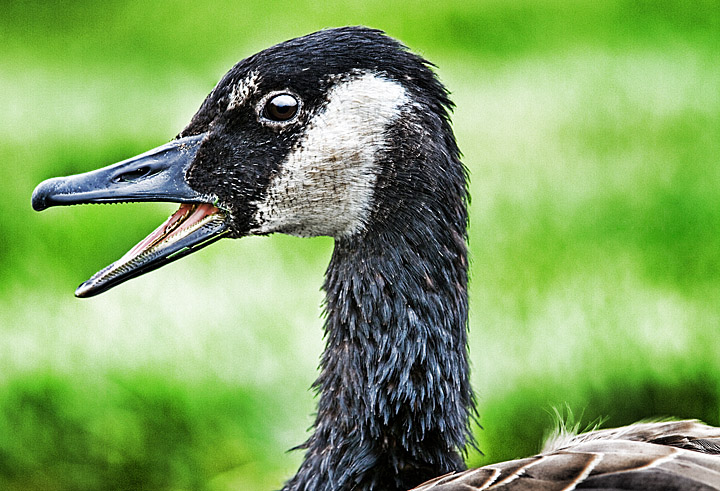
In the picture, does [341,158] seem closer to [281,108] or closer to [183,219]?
[281,108]

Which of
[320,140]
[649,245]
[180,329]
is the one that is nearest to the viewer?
[320,140]

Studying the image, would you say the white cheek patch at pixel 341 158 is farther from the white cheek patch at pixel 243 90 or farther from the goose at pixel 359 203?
the white cheek patch at pixel 243 90

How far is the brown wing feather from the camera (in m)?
1.54

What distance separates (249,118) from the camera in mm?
1932

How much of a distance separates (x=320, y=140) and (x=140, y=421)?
65.5 inches

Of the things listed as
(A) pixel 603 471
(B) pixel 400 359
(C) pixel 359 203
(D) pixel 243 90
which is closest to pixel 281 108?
(D) pixel 243 90

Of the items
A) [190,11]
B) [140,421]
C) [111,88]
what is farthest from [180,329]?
[190,11]

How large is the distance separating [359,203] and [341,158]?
3.9 inches

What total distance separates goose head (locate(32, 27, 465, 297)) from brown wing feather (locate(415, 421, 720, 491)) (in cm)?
58

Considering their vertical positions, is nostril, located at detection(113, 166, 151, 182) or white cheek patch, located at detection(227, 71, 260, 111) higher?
white cheek patch, located at detection(227, 71, 260, 111)

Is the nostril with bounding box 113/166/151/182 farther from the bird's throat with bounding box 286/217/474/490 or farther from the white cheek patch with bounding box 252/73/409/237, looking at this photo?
the bird's throat with bounding box 286/217/474/490

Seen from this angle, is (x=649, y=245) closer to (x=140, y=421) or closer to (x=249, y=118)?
(x=140, y=421)

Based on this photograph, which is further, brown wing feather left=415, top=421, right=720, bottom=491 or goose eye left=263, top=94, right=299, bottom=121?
goose eye left=263, top=94, right=299, bottom=121

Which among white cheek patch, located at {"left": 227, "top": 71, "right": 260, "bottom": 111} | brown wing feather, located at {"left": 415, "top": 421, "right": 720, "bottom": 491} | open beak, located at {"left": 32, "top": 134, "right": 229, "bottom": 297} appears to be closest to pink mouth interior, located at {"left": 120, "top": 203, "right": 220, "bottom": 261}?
open beak, located at {"left": 32, "top": 134, "right": 229, "bottom": 297}
